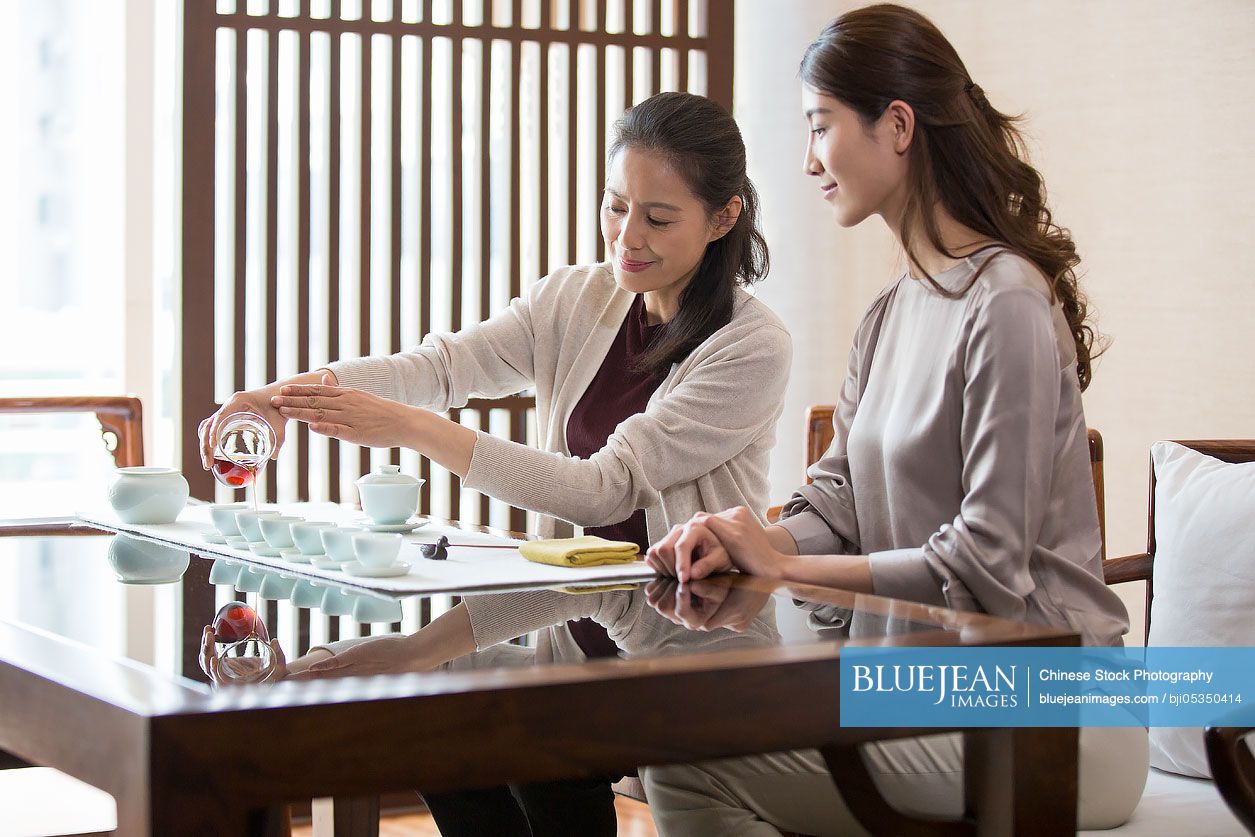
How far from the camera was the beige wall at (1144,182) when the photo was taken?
2.98 metres

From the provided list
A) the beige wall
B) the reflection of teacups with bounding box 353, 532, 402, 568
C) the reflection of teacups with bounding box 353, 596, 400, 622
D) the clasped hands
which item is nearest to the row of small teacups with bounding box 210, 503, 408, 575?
the reflection of teacups with bounding box 353, 532, 402, 568

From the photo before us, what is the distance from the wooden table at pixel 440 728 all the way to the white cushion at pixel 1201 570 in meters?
0.71

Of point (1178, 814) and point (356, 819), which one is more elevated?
point (1178, 814)

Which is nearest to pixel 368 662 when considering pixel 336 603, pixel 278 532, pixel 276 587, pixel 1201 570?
pixel 336 603

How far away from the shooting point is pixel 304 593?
142 centimetres

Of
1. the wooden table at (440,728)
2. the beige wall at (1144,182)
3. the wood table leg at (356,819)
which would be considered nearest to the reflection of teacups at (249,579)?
the wooden table at (440,728)

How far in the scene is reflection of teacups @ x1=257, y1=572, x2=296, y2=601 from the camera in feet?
4.62

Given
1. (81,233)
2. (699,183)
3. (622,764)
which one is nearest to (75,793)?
(81,233)

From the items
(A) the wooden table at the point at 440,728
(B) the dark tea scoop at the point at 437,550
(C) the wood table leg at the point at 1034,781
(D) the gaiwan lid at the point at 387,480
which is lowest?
(C) the wood table leg at the point at 1034,781

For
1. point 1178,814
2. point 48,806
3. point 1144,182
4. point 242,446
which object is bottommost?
point 48,806

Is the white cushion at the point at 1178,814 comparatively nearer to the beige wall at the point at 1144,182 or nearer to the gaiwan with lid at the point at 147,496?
the gaiwan with lid at the point at 147,496

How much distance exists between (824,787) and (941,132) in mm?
814

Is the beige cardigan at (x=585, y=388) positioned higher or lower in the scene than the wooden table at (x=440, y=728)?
higher

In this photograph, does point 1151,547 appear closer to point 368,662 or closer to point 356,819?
point 356,819
